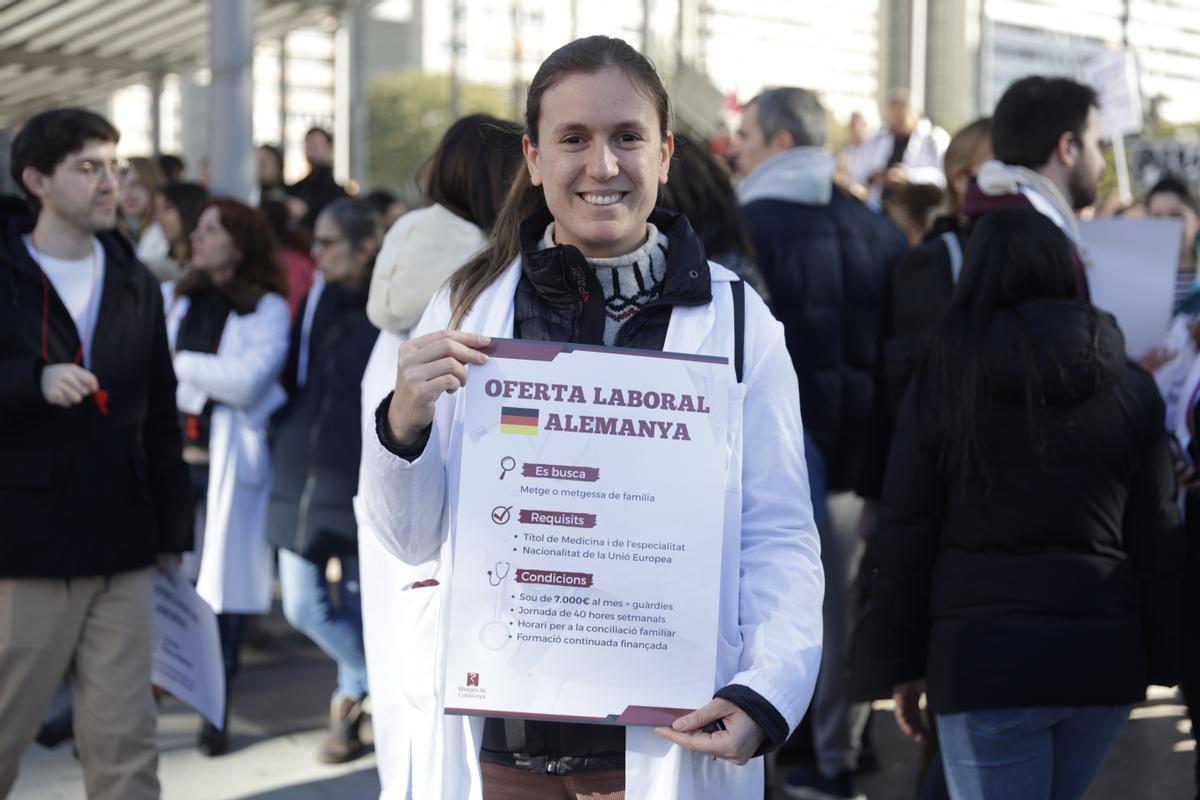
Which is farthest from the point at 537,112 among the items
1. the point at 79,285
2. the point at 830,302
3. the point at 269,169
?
the point at 269,169

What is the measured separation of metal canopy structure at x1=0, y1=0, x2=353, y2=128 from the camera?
14664 mm

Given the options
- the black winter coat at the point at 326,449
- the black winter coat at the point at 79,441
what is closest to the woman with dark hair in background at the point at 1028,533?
the black winter coat at the point at 79,441

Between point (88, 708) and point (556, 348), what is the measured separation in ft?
8.22

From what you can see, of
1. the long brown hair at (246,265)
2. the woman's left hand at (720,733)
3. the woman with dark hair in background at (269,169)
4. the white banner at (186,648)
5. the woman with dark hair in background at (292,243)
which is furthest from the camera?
the woman with dark hair in background at (269,169)

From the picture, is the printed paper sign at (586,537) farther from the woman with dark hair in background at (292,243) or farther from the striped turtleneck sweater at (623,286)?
the woman with dark hair in background at (292,243)

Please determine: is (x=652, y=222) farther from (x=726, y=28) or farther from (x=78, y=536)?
(x=726, y=28)

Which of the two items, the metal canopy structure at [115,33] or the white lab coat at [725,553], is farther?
the metal canopy structure at [115,33]

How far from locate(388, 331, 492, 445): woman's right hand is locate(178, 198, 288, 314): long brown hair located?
4010 mm

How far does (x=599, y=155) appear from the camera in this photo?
2197 millimetres

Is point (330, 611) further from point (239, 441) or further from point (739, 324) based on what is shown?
point (739, 324)

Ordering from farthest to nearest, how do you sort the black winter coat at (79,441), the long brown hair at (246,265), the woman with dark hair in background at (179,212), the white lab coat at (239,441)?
the woman with dark hair in background at (179,212)
the long brown hair at (246,265)
the white lab coat at (239,441)
the black winter coat at (79,441)

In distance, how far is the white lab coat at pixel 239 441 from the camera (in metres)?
5.77

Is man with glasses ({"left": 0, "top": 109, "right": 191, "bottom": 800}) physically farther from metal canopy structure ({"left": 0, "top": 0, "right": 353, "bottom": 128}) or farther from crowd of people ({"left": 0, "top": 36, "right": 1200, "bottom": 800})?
metal canopy structure ({"left": 0, "top": 0, "right": 353, "bottom": 128})

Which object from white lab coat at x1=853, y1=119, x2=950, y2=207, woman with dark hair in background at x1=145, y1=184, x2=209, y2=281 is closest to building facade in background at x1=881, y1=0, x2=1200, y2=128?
white lab coat at x1=853, y1=119, x2=950, y2=207
